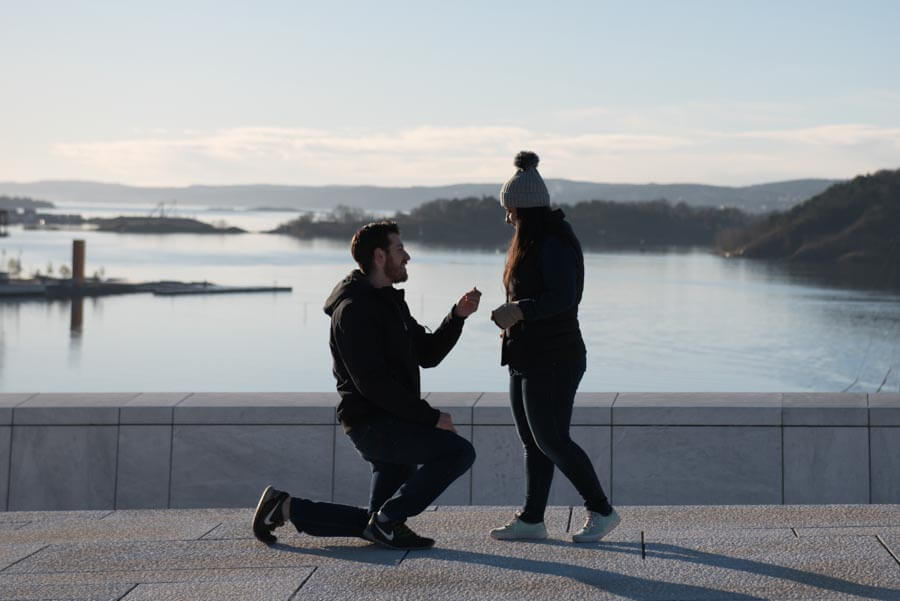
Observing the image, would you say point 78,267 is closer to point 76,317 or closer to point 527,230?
point 76,317

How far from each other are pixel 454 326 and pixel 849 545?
72.1 inches

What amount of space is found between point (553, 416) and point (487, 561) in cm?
63

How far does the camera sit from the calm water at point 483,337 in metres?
70.8

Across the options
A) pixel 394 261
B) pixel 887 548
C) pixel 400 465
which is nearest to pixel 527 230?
pixel 394 261

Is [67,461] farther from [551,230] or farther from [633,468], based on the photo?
[551,230]

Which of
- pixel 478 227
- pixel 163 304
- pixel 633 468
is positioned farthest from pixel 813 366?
pixel 478 227

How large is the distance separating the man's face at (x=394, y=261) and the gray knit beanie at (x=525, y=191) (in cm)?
47

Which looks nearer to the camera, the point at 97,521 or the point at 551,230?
A: the point at 551,230

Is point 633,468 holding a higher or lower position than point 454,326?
lower

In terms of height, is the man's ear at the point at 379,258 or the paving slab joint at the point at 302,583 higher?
the man's ear at the point at 379,258

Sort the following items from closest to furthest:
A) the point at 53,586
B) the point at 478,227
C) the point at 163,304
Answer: the point at 53,586, the point at 163,304, the point at 478,227

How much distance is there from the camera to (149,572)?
5086mm

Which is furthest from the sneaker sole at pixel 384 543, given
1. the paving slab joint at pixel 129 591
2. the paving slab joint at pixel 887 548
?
the paving slab joint at pixel 887 548

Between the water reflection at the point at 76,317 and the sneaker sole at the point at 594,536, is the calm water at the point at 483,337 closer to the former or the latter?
the water reflection at the point at 76,317
